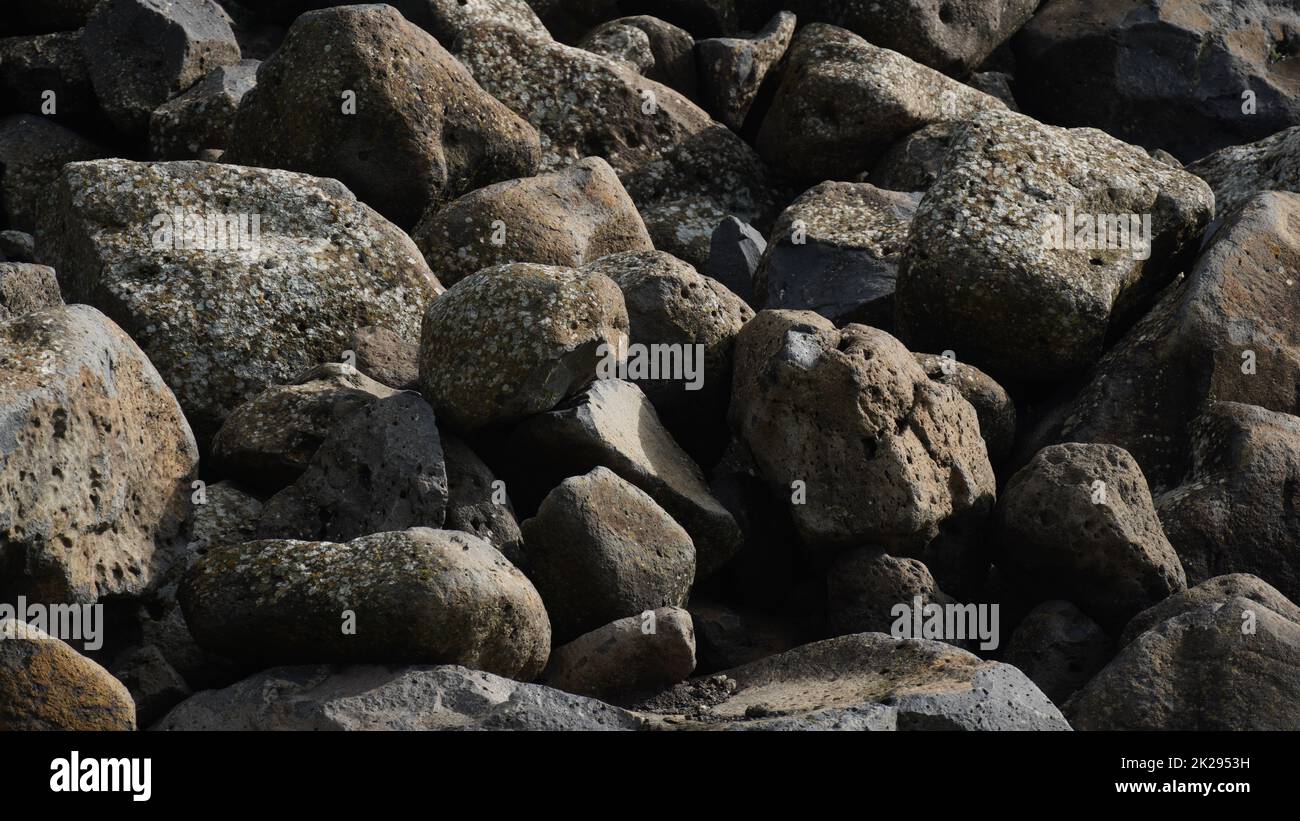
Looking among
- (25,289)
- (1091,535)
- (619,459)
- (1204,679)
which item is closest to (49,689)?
(25,289)

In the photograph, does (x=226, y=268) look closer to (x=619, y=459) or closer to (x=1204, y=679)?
(x=619, y=459)

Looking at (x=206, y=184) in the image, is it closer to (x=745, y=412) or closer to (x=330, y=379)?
(x=330, y=379)

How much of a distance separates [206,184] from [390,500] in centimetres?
377

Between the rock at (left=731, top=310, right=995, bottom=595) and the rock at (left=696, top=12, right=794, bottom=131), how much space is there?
6934 millimetres

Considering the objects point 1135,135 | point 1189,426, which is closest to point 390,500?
point 1189,426

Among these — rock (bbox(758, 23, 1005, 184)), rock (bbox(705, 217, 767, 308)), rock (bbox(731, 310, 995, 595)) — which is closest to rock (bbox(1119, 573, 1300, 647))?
rock (bbox(731, 310, 995, 595))

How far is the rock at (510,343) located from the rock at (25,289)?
8.10 feet

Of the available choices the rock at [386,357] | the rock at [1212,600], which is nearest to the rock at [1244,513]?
the rock at [1212,600]

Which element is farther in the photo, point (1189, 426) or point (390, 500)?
point (1189, 426)

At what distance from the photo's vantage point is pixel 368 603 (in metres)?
8.73

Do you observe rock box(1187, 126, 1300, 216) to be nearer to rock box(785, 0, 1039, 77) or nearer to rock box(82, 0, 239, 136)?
rock box(785, 0, 1039, 77)

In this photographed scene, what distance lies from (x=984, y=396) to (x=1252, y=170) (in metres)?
5.04

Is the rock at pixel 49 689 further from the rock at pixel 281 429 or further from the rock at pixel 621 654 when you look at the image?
the rock at pixel 281 429

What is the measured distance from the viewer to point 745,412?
1159 centimetres
